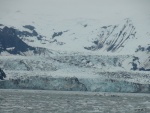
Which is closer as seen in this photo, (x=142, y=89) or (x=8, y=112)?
(x=8, y=112)

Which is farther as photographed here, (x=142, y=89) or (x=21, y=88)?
(x=142, y=89)

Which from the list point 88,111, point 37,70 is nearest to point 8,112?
point 88,111

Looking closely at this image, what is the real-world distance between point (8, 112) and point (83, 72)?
124574 millimetres

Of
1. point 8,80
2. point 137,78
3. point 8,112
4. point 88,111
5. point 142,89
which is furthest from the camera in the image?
point 137,78

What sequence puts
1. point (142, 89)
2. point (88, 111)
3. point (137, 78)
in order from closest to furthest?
point (88, 111), point (142, 89), point (137, 78)

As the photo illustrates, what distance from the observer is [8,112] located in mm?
76062

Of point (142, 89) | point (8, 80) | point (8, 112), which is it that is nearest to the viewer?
point (8, 112)

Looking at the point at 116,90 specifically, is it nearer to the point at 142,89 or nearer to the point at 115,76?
the point at 142,89

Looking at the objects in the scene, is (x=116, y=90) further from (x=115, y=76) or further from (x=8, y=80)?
(x=8, y=80)

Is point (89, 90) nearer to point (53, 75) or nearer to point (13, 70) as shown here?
point (53, 75)

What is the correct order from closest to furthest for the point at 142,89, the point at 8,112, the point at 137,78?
the point at 8,112
the point at 142,89
the point at 137,78

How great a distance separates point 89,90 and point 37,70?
122ft

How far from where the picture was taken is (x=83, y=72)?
19988 cm

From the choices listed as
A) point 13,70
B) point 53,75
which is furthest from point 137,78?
point 13,70
